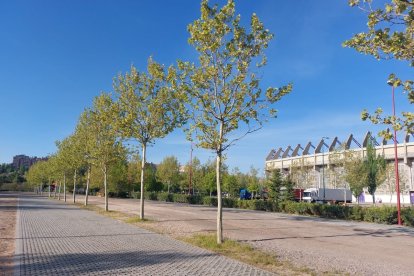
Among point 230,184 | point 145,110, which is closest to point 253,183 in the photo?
point 230,184

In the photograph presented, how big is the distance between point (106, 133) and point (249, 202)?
15817mm

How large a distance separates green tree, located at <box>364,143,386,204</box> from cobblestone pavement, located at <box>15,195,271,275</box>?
39830mm

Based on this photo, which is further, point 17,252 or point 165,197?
point 165,197

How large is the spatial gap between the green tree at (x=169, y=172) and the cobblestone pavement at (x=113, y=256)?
2242 inches

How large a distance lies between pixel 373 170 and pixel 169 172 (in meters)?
36.5

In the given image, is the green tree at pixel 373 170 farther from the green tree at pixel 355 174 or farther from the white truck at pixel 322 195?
the white truck at pixel 322 195

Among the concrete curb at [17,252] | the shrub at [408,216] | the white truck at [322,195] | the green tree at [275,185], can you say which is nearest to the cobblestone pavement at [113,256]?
the concrete curb at [17,252]

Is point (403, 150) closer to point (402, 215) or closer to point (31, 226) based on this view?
point (402, 215)

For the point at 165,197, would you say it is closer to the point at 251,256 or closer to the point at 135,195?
the point at 135,195

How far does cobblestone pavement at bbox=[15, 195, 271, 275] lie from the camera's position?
8500 mm

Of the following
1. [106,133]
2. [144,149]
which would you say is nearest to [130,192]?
[106,133]

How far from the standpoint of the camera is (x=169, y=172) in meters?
72.1

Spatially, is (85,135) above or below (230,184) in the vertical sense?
above

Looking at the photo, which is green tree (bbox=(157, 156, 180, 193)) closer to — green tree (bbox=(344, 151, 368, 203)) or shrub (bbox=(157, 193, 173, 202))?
shrub (bbox=(157, 193, 173, 202))
